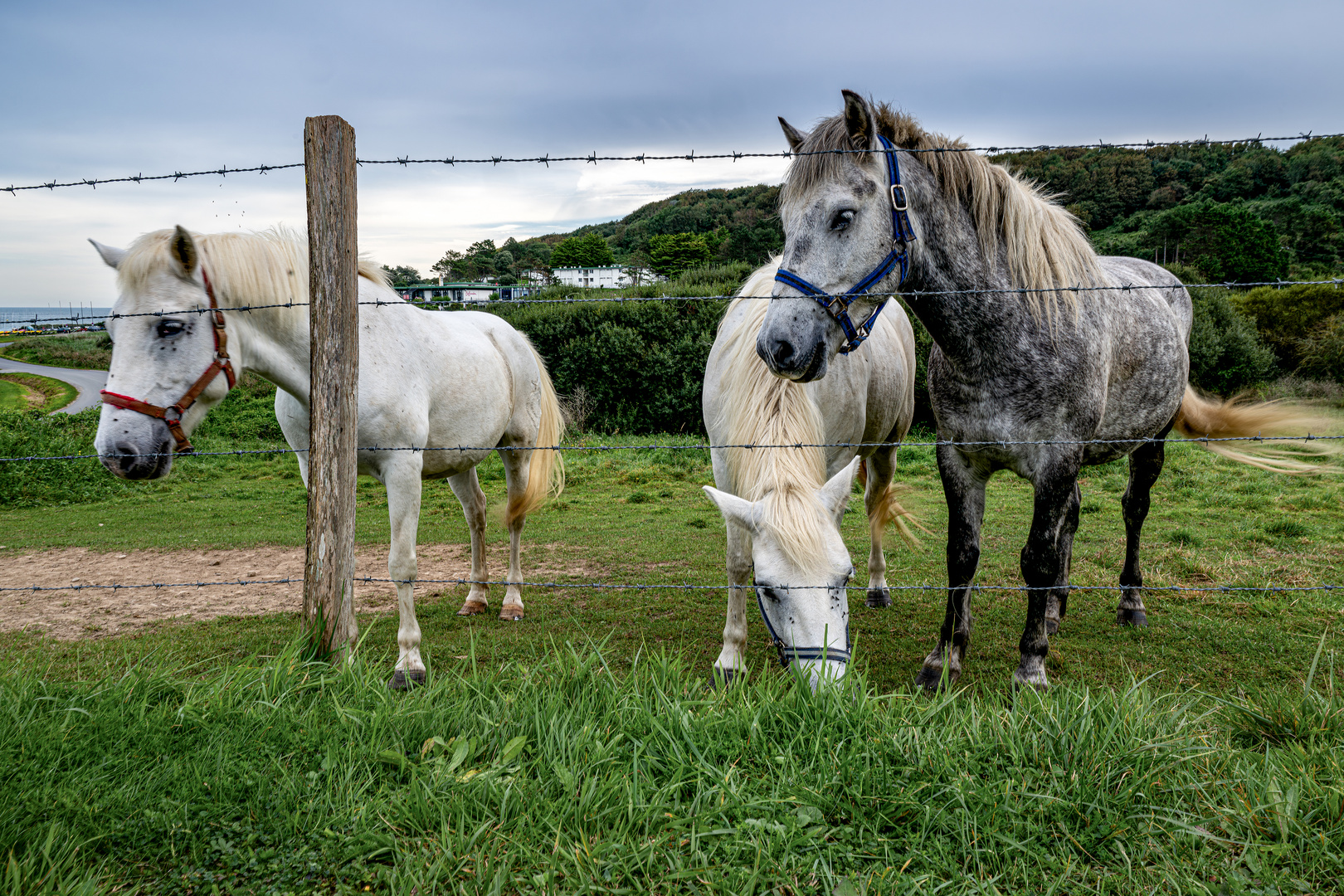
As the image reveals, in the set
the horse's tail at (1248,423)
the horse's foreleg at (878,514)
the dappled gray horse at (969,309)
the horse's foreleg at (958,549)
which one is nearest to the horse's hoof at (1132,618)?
the horse's tail at (1248,423)

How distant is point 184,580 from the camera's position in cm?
596

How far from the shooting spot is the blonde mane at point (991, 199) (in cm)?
266

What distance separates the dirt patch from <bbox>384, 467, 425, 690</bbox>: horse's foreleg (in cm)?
161

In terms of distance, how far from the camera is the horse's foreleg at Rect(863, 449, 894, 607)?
15.5 feet

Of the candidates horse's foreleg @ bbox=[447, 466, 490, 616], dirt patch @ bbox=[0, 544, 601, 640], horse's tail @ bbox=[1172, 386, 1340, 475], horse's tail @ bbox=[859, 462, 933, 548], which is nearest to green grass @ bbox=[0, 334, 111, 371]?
dirt patch @ bbox=[0, 544, 601, 640]

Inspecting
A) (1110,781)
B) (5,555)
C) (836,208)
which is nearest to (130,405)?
(836,208)

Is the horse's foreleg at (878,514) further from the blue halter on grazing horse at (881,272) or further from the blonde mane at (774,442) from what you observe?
the blue halter on grazing horse at (881,272)

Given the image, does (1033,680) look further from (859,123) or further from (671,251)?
(671,251)

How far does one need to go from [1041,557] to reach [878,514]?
172cm

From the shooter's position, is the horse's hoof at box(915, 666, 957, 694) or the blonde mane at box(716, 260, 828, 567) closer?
the blonde mane at box(716, 260, 828, 567)

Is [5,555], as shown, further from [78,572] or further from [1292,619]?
[1292,619]

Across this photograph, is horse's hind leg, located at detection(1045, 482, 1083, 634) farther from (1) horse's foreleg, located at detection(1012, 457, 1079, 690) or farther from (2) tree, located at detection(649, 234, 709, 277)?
(2) tree, located at detection(649, 234, 709, 277)

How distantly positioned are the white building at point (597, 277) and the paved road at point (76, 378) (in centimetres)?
1042

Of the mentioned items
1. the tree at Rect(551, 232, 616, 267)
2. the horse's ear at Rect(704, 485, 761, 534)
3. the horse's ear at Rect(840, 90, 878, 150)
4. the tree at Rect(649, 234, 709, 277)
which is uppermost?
the tree at Rect(551, 232, 616, 267)
